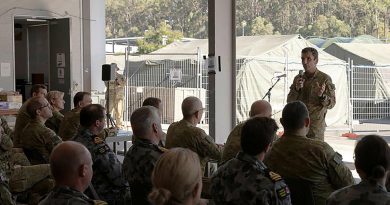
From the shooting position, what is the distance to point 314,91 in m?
6.23

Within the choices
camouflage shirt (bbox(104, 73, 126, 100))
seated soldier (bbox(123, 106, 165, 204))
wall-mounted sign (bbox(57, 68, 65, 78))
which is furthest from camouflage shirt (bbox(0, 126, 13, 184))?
camouflage shirt (bbox(104, 73, 126, 100))

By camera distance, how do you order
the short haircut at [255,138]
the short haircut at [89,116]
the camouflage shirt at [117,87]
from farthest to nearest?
1. the camouflage shirt at [117,87]
2. the short haircut at [89,116]
3. the short haircut at [255,138]

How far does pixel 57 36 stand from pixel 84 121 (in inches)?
279

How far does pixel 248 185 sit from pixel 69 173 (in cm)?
86

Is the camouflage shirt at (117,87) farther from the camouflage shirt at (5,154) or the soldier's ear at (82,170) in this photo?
the soldier's ear at (82,170)

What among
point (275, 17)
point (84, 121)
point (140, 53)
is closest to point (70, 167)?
point (84, 121)

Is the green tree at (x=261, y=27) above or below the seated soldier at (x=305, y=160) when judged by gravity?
above

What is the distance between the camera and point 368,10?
368 inches

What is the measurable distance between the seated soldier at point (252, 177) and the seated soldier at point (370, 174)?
0.39m

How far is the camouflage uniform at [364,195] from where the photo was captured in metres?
2.60

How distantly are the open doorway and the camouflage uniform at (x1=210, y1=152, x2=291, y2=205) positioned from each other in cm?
822

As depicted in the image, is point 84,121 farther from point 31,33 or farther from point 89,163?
point 31,33

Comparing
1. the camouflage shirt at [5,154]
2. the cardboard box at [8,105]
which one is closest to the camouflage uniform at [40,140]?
the camouflage shirt at [5,154]

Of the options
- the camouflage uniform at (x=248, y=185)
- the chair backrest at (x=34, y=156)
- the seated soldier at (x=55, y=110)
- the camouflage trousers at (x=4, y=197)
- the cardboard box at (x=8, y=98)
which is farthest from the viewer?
the cardboard box at (x=8, y=98)
